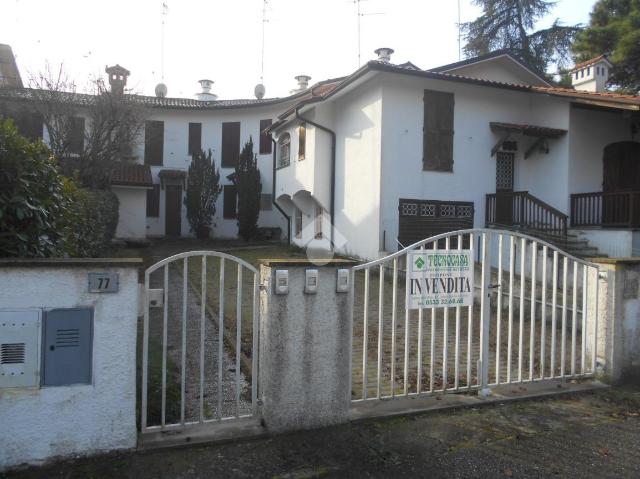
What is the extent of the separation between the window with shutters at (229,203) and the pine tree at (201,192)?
108cm

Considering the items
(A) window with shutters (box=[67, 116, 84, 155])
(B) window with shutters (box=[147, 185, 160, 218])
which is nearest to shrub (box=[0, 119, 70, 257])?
(A) window with shutters (box=[67, 116, 84, 155])

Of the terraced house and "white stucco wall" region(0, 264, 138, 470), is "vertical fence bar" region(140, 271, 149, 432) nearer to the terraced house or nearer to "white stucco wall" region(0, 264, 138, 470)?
"white stucco wall" region(0, 264, 138, 470)

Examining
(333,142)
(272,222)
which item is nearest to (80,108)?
(333,142)

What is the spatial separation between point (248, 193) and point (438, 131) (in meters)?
10.7

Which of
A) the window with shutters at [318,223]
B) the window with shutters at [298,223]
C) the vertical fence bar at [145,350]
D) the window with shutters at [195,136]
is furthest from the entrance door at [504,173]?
the window with shutters at [195,136]

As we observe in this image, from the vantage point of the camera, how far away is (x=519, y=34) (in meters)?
28.3

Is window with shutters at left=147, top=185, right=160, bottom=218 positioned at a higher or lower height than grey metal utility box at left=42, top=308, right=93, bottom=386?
higher

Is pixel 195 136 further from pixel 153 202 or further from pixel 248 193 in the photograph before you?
pixel 248 193

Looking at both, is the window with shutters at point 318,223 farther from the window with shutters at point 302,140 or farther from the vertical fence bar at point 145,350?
the vertical fence bar at point 145,350

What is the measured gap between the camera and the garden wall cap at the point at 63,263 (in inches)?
122

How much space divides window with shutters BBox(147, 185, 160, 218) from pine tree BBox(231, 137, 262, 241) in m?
4.69

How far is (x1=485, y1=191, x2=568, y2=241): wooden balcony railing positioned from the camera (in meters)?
12.3

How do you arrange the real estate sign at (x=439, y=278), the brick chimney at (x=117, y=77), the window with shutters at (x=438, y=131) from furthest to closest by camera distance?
the brick chimney at (x=117, y=77) < the window with shutters at (x=438, y=131) < the real estate sign at (x=439, y=278)

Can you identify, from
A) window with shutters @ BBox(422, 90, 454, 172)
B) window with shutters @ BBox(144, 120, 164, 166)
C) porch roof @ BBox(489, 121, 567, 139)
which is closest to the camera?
window with shutters @ BBox(422, 90, 454, 172)
